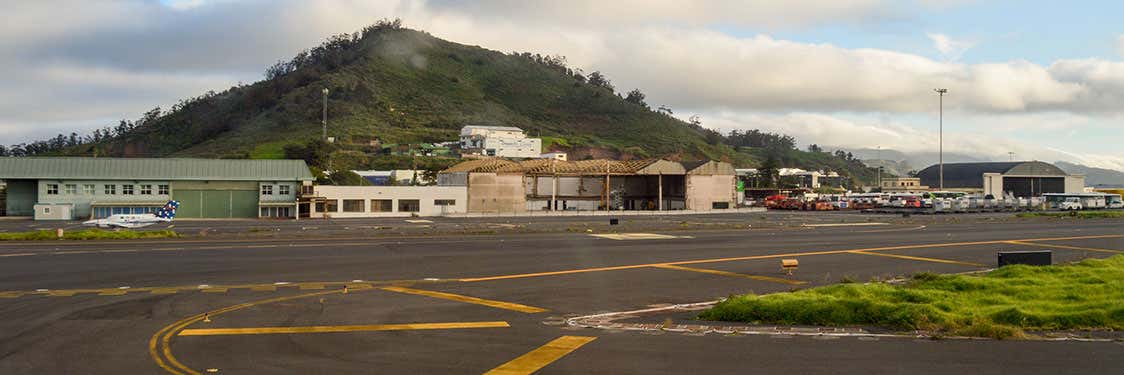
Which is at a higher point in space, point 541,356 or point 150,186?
point 150,186

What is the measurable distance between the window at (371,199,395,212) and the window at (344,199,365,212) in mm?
1209

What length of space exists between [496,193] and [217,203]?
3016cm

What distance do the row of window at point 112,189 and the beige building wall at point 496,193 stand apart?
105 feet

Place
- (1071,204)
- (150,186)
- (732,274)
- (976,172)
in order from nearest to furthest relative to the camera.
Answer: (732,274)
(150,186)
(1071,204)
(976,172)

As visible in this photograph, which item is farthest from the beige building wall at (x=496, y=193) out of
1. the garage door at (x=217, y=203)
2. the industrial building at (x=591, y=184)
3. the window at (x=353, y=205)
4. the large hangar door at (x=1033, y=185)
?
the large hangar door at (x=1033, y=185)

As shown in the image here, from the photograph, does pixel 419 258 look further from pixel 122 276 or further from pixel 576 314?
pixel 576 314

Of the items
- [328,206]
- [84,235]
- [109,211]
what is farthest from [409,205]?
[84,235]

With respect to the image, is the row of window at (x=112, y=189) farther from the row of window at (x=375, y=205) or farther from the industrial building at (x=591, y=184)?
the industrial building at (x=591, y=184)

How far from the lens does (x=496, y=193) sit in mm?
94625

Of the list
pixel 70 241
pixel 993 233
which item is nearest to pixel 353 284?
pixel 70 241

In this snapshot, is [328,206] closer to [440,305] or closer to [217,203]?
[217,203]

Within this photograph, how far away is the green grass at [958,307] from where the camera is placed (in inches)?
645

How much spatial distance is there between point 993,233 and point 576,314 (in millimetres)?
44569

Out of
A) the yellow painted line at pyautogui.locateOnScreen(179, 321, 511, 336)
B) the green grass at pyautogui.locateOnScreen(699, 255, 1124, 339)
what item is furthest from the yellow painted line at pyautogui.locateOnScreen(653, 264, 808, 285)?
the yellow painted line at pyautogui.locateOnScreen(179, 321, 511, 336)
